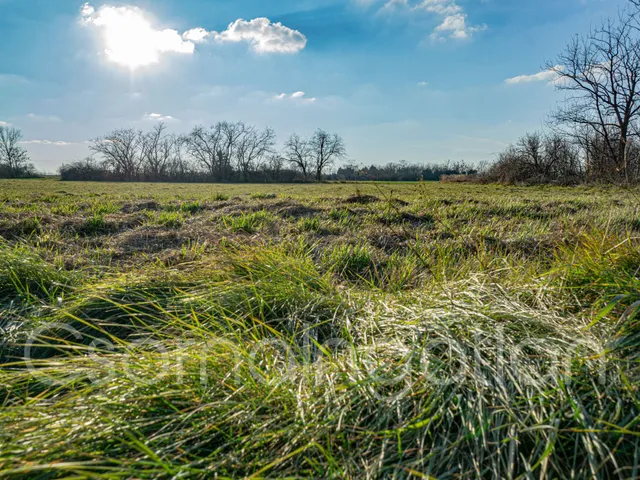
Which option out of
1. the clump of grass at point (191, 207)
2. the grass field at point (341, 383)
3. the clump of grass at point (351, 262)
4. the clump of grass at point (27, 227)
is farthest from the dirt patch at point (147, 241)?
the clump of grass at point (191, 207)

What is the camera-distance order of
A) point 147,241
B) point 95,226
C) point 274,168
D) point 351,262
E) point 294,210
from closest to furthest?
point 351,262
point 147,241
point 95,226
point 294,210
point 274,168

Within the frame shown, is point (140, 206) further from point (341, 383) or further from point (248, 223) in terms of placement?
point (341, 383)

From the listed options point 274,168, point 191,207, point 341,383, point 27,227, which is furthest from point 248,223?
point 274,168

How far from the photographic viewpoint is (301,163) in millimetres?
56062

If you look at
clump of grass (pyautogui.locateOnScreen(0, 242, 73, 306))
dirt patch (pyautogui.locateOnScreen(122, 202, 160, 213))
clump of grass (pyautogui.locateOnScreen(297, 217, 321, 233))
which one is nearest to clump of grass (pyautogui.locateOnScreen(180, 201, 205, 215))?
dirt patch (pyautogui.locateOnScreen(122, 202, 160, 213))

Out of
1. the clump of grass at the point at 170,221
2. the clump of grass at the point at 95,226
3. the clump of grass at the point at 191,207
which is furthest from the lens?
the clump of grass at the point at 191,207

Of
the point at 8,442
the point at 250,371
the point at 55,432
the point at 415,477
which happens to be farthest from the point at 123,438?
the point at 415,477

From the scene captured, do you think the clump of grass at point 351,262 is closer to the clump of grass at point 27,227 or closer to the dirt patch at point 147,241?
the dirt patch at point 147,241

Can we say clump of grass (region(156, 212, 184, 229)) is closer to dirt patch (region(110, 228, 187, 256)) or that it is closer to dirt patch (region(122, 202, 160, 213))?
dirt patch (region(110, 228, 187, 256))

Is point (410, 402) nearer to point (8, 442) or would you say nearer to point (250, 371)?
point (250, 371)

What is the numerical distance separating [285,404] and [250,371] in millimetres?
209

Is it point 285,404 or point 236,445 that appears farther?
point 285,404

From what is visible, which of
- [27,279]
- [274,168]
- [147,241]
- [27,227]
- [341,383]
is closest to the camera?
[341,383]

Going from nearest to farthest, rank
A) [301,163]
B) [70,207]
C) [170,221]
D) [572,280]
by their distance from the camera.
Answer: [572,280], [170,221], [70,207], [301,163]
